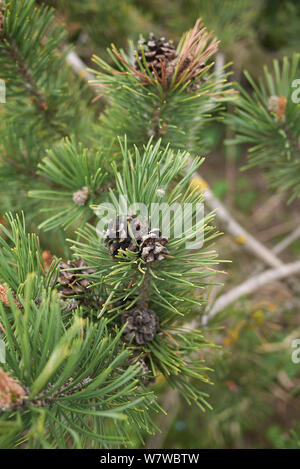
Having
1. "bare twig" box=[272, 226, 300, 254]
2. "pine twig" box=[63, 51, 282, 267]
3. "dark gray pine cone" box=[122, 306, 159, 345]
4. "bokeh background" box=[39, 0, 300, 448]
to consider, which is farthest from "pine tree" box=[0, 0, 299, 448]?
"bare twig" box=[272, 226, 300, 254]

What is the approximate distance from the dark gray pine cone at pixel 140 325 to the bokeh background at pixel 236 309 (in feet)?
0.98

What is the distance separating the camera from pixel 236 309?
683mm

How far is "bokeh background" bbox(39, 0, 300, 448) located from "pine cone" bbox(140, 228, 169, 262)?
0.33 meters

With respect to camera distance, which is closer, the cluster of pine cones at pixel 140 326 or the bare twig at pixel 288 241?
the cluster of pine cones at pixel 140 326

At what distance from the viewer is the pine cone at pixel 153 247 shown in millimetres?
372

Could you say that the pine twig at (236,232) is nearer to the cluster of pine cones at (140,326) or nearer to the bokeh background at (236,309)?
the bokeh background at (236,309)

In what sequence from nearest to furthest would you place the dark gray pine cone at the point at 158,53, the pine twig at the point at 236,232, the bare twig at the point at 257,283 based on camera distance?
the dark gray pine cone at the point at 158,53, the bare twig at the point at 257,283, the pine twig at the point at 236,232

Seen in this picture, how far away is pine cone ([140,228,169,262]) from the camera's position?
1.22 ft

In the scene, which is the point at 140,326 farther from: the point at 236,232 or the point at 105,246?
the point at 236,232

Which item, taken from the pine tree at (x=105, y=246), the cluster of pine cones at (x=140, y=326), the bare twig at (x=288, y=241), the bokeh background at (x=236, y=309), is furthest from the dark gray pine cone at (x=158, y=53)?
the bare twig at (x=288, y=241)

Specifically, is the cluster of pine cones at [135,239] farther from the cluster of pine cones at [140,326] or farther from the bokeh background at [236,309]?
the bokeh background at [236,309]

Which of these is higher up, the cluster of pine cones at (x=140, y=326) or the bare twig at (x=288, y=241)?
the bare twig at (x=288, y=241)

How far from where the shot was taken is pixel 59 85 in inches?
25.0

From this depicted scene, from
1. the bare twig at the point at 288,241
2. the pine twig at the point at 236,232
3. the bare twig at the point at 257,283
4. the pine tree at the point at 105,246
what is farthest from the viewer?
the bare twig at the point at 288,241
